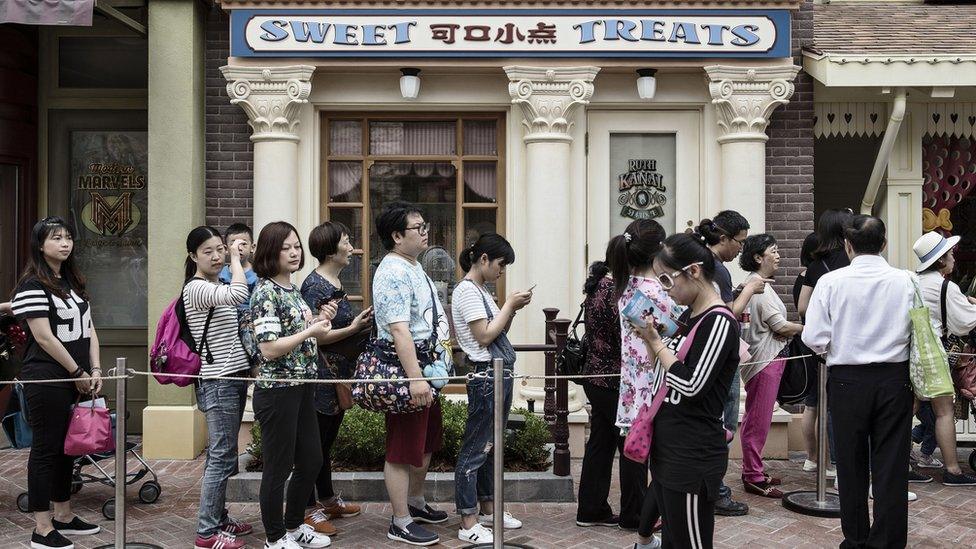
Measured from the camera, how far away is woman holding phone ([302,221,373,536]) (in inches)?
225

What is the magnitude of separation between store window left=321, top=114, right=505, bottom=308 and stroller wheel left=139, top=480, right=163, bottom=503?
8.41ft

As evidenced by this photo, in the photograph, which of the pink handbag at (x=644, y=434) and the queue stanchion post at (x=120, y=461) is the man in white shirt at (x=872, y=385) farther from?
the queue stanchion post at (x=120, y=461)

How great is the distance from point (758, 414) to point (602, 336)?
179cm

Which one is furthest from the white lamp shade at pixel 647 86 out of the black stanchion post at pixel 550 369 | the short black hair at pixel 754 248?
the black stanchion post at pixel 550 369

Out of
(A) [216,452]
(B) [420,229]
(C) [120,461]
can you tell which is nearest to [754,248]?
(B) [420,229]

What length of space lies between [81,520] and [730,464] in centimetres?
494

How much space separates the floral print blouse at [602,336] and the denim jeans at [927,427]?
333 cm

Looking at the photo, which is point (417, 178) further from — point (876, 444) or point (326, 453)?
point (876, 444)

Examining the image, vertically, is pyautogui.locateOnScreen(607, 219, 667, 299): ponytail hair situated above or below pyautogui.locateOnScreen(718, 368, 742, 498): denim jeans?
above

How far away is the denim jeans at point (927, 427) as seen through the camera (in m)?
7.62

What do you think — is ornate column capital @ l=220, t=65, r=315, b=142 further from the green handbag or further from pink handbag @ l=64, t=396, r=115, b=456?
the green handbag

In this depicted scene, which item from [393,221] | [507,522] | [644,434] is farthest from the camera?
[507,522]

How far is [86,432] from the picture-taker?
18.3ft

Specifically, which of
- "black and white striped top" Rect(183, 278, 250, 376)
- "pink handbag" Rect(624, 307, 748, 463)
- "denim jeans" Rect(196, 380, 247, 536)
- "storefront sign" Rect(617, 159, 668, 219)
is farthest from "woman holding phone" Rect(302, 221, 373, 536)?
"storefront sign" Rect(617, 159, 668, 219)
